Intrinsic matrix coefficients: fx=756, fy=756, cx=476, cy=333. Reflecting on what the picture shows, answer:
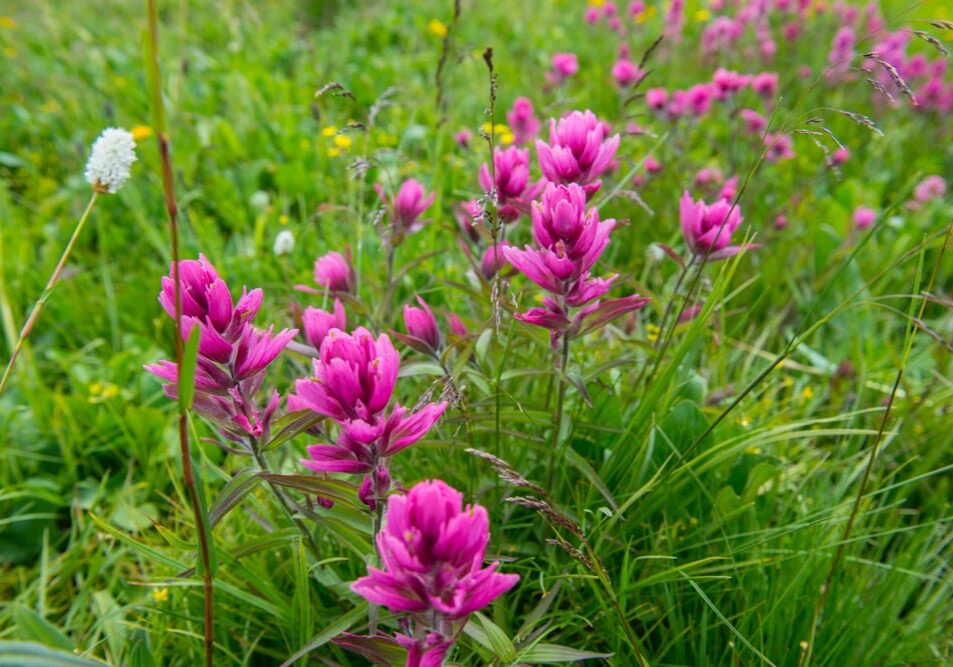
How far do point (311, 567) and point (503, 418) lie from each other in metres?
0.42

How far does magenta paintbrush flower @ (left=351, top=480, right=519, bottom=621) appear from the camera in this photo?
0.83 meters

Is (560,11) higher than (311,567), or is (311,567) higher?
(560,11)

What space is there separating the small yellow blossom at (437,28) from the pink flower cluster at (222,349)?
12.8 feet

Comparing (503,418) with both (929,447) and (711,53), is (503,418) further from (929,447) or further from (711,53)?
(711,53)

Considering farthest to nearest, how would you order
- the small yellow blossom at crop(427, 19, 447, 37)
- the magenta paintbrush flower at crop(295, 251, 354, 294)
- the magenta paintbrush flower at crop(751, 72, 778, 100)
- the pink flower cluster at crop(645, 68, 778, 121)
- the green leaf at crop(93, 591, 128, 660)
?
the small yellow blossom at crop(427, 19, 447, 37) < the magenta paintbrush flower at crop(751, 72, 778, 100) < the pink flower cluster at crop(645, 68, 778, 121) < the magenta paintbrush flower at crop(295, 251, 354, 294) < the green leaf at crop(93, 591, 128, 660)

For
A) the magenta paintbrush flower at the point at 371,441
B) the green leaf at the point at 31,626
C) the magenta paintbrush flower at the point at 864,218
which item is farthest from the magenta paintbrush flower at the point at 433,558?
the magenta paintbrush flower at the point at 864,218

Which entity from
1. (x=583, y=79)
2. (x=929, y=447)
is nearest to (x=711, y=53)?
(x=583, y=79)

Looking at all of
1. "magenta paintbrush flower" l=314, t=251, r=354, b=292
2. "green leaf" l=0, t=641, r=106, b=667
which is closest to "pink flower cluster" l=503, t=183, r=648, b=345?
"magenta paintbrush flower" l=314, t=251, r=354, b=292

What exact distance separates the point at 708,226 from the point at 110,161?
1.19 meters

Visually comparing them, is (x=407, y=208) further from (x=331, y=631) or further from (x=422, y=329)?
(x=331, y=631)

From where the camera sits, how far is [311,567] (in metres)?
1.27

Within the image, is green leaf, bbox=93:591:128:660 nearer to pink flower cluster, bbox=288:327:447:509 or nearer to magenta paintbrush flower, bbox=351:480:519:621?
pink flower cluster, bbox=288:327:447:509

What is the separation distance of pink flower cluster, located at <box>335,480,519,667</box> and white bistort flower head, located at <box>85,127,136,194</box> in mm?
958

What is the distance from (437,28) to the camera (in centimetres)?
466
